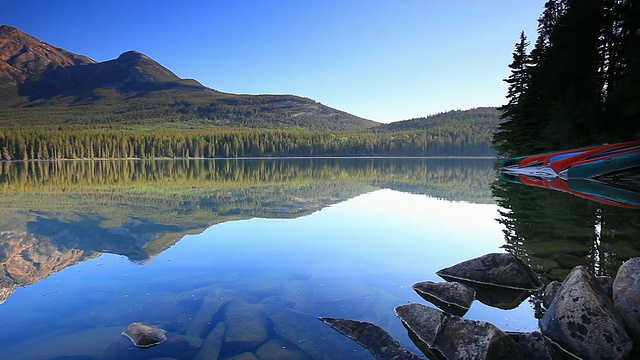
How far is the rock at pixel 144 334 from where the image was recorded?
5.77 m

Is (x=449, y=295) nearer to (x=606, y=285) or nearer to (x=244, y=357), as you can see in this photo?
(x=606, y=285)

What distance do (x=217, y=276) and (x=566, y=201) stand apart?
14840 mm

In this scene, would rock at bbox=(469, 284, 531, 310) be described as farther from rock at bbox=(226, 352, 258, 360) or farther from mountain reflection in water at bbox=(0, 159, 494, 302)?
mountain reflection in water at bbox=(0, 159, 494, 302)

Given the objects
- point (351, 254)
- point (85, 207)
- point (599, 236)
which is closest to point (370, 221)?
point (351, 254)

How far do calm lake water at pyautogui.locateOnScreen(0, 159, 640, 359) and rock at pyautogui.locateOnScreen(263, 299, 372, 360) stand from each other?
0.09ft

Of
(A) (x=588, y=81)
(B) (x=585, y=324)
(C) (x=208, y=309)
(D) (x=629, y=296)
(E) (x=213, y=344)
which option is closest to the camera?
(B) (x=585, y=324)

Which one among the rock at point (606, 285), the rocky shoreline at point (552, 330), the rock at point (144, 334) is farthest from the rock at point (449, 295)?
the rock at point (144, 334)

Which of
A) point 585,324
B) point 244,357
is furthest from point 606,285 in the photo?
point 244,357

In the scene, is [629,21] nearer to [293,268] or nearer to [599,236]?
[599,236]

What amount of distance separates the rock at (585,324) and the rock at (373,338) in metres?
2.03

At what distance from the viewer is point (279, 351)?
18.3 feet

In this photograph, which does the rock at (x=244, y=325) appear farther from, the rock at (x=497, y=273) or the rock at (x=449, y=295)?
the rock at (x=497, y=273)

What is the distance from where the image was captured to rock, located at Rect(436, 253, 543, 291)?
7.77 meters

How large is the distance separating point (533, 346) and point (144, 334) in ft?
17.3
